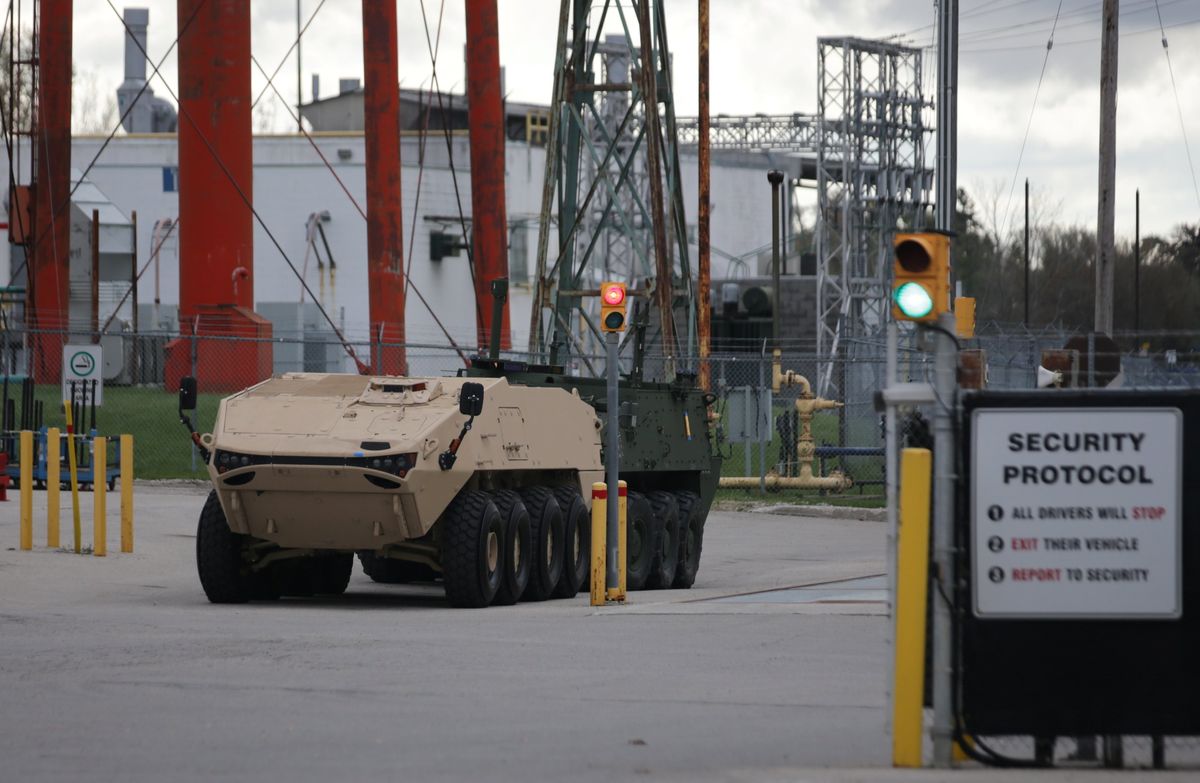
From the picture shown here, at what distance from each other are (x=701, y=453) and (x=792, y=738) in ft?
42.6

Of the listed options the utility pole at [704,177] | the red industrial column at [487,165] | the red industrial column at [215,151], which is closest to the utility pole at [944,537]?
the utility pole at [704,177]

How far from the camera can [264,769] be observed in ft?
26.7

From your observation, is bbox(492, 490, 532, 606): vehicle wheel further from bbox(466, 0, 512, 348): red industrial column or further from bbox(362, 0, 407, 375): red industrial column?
bbox(466, 0, 512, 348): red industrial column

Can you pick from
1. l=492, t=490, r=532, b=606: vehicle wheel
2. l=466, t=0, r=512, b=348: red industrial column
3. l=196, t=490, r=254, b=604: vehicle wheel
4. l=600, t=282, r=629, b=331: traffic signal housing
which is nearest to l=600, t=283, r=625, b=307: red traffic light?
l=600, t=282, r=629, b=331: traffic signal housing

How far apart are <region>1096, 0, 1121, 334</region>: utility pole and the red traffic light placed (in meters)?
17.0

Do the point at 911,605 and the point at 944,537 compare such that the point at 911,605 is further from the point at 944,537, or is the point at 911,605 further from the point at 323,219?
the point at 323,219

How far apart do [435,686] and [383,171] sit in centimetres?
3351

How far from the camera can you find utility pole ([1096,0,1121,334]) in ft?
105

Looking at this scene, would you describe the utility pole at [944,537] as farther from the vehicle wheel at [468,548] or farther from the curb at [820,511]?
the curb at [820,511]

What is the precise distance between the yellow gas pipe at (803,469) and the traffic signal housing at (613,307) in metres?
14.1

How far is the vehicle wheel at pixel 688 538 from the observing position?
19913 millimetres

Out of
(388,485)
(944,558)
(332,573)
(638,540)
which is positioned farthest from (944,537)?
(638,540)

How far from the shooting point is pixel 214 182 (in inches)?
1590

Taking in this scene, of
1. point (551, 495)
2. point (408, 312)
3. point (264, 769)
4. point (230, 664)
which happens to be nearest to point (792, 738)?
point (264, 769)
